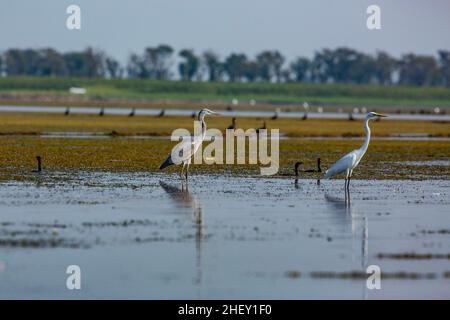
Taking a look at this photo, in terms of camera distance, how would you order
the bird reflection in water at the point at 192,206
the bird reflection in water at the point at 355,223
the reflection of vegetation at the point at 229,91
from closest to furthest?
1. the bird reflection in water at the point at 192,206
2. the bird reflection in water at the point at 355,223
3. the reflection of vegetation at the point at 229,91

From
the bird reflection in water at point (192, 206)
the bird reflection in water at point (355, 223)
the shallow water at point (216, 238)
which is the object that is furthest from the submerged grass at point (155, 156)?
the bird reflection in water at point (355, 223)

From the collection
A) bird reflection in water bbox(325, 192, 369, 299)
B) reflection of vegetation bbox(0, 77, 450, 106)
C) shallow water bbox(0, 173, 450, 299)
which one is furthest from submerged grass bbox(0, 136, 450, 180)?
reflection of vegetation bbox(0, 77, 450, 106)

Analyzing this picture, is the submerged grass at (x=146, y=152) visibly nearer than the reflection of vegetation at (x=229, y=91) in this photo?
Yes

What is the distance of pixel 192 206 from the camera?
74.4 ft

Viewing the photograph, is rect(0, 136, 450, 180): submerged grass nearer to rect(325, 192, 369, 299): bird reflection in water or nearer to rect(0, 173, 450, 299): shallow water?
rect(0, 173, 450, 299): shallow water

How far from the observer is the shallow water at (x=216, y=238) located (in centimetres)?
1485

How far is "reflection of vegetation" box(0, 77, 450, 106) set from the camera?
176 meters

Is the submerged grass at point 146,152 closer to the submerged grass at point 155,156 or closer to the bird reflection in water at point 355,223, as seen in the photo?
the submerged grass at point 155,156

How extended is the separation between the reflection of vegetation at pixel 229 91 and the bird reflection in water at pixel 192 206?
140 meters

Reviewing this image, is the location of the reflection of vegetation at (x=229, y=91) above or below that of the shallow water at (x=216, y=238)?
below

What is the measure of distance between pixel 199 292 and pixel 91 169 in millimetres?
16476

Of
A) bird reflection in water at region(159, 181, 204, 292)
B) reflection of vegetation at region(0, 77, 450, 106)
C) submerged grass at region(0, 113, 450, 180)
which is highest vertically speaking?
bird reflection in water at region(159, 181, 204, 292)

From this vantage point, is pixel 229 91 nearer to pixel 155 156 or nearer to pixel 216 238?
pixel 155 156

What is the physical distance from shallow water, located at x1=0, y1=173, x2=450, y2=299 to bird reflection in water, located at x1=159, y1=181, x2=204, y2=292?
4 centimetres
